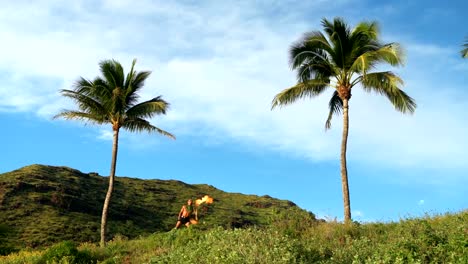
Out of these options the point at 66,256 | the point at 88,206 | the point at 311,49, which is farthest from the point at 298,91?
the point at 88,206

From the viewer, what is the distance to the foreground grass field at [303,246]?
12375 mm

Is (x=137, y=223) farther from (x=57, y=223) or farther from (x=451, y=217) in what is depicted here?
(x=451, y=217)

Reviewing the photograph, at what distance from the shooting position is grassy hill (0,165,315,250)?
51.8 meters

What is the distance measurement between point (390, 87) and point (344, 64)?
2.55 m

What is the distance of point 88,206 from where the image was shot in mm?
61188

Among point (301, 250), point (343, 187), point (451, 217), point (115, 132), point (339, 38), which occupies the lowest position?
point (301, 250)

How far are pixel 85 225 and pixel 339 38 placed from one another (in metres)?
35.1

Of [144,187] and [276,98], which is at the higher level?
[144,187]

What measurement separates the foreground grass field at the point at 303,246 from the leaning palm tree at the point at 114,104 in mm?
12074

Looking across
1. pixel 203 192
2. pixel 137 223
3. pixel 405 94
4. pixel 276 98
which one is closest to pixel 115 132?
pixel 276 98

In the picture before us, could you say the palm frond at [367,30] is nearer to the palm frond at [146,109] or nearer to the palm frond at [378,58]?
the palm frond at [378,58]

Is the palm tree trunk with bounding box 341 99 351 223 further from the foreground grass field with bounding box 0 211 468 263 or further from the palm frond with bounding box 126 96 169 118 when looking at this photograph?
the palm frond with bounding box 126 96 169 118

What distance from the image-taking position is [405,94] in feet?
92.1

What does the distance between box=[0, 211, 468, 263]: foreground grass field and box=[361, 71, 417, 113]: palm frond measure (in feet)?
29.9
